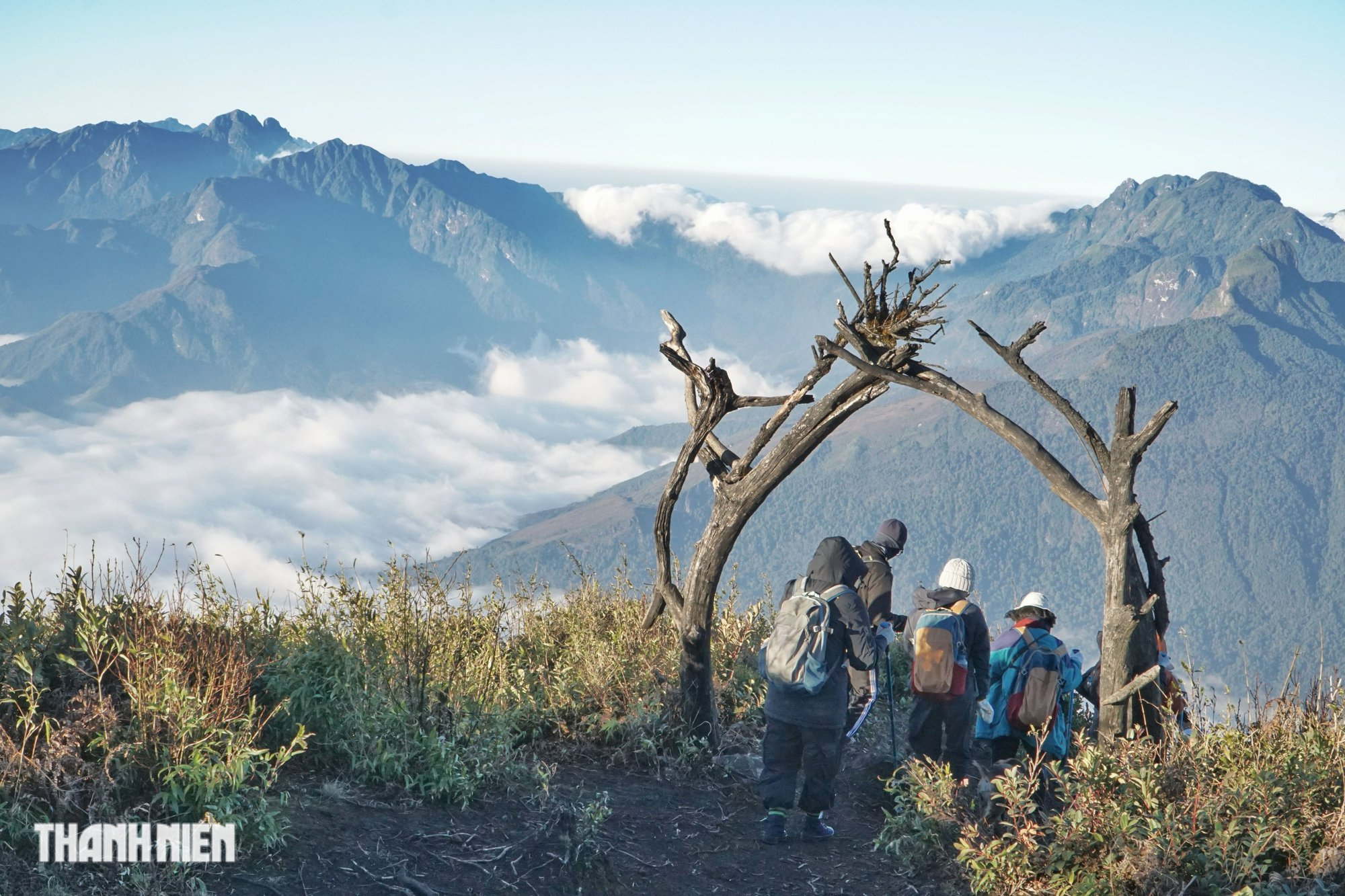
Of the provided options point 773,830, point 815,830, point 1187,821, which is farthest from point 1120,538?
point 773,830

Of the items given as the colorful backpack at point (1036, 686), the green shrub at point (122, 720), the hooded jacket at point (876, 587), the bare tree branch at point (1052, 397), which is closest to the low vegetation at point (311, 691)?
the green shrub at point (122, 720)

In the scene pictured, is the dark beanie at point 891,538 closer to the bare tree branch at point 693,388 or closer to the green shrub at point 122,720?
the bare tree branch at point 693,388

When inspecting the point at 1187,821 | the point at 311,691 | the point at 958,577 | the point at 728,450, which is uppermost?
the point at 728,450

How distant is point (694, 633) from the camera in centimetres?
682

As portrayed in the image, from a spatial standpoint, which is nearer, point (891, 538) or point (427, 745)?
point (427, 745)

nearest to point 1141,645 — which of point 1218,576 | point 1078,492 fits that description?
point 1078,492

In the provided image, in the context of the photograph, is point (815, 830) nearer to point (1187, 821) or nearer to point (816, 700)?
point (816, 700)

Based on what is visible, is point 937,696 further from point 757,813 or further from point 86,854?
point 86,854

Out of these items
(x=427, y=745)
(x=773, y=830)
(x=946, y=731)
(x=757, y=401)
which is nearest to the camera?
(x=427, y=745)

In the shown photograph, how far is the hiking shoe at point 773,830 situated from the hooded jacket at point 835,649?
1.90 ft

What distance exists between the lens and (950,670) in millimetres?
6039

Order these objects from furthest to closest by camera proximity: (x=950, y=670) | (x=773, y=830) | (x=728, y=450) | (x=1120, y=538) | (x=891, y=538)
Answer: (x=891, y=538) → (x=728, y=450) → (x=950, y=670) → (x=773, y=830) → (x=1120, y=538)

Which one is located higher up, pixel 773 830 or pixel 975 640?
pixel 975 640

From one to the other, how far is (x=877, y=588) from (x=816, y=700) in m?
2.16
